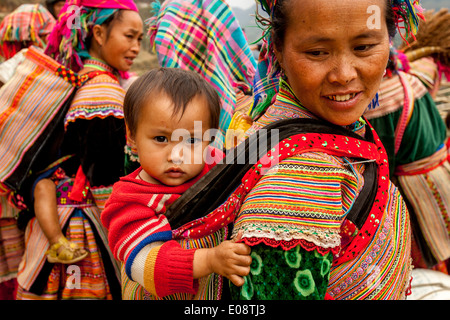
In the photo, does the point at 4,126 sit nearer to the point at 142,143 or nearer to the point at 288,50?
the point at 142,143

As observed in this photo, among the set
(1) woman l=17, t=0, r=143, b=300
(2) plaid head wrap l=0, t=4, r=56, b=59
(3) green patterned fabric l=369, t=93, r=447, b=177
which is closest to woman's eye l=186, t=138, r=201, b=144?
(1) woman l=17, t=0, r=143, b=300

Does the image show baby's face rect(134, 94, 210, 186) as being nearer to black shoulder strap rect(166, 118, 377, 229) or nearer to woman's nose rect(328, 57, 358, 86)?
black shoulder strap rect(166, 118, 377, 229)

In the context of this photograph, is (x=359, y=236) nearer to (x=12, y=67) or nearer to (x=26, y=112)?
(x=26, y=112)

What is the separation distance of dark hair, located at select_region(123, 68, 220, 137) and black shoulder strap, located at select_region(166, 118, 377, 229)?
29cm

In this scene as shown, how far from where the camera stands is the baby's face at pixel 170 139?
1412mm

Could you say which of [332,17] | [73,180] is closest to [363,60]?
[332,17]

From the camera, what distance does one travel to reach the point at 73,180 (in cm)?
271

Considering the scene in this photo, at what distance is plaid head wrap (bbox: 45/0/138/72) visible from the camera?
2840mm

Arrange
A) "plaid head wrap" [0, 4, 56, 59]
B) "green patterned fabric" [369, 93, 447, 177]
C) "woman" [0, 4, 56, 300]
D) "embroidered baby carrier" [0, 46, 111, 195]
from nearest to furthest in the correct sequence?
"green patterned fabric" [369, 93, 447, 177] < "embroidered baby carrier" [0, 46, 111, 195] < "woman" [0, 4, 56, 300] < "plaid head wrap" [0, 4, 56, 59]

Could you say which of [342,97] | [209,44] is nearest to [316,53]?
[342,97]

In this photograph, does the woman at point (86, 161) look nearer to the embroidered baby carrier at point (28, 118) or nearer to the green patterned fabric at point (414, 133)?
the embroidered baby carrier at point (28, 118)

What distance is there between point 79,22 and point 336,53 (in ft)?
7.41

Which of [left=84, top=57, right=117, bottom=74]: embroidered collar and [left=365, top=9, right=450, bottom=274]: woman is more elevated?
[left=84, top=57, right=117, bottom=74]: embroidered collar
